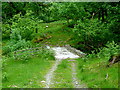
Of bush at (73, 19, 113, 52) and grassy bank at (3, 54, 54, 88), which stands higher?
bush at (73, 19, 113, 52)

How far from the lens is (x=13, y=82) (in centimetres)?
1532

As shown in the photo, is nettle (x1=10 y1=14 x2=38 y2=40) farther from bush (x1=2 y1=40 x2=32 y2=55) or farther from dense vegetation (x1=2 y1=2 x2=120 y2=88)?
bush (x1=2 y1=40 x2=32 y2=55)

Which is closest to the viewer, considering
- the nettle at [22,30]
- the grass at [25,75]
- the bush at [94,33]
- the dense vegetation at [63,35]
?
the grass at [25,75]

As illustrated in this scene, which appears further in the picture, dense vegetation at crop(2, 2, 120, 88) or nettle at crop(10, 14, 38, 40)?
nettle at crop(10, 14, 38, 40)

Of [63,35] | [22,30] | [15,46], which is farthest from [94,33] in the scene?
[63,35]

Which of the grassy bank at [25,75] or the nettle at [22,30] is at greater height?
the nettle at [22,30]

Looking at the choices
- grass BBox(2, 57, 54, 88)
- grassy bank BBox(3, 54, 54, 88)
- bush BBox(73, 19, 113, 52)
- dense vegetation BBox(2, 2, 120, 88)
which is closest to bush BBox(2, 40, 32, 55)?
dense vegetation BBox(2, 2, 120, 88)

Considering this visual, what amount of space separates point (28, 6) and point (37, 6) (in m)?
2.31

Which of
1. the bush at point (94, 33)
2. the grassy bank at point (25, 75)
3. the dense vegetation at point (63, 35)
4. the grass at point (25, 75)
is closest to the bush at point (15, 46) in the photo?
the dense vegetation at point (63, 35)

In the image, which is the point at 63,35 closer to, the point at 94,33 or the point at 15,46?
the point at 94,33

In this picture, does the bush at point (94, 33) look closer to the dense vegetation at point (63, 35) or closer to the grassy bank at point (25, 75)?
the dense vegetation at point (63, 35)

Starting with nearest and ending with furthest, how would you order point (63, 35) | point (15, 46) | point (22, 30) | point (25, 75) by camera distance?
point (25, 75) < point (15, 46) < point (22, 30) < point (63, 35)

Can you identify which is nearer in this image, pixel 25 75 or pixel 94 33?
pixel 25 75

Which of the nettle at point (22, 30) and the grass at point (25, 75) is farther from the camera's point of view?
the nettle at point (22, 30)
